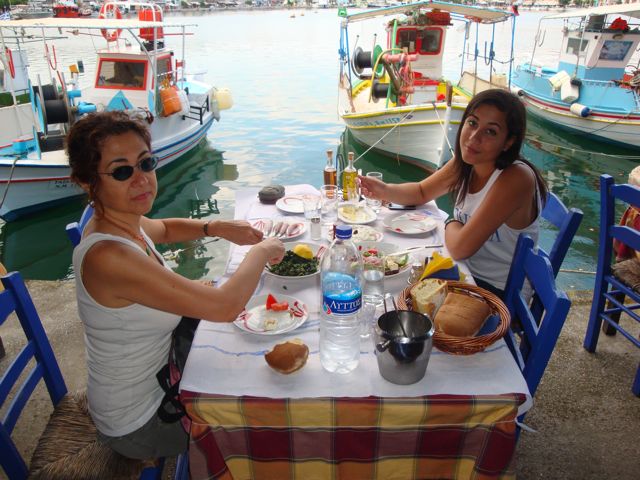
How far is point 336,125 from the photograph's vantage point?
1262 cm

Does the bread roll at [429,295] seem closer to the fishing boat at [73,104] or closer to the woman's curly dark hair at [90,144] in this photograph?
the woman's curly dark hair at [90,144]

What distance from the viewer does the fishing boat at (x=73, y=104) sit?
7004mm

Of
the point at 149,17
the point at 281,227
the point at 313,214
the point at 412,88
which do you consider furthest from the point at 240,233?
the point at 149,17

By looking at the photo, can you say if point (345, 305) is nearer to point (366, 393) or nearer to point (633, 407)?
point (366, 393)

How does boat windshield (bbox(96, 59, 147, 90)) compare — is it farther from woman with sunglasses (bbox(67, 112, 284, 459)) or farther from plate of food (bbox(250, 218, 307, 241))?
woman with sunglasses (bbox(67, 112, 284, 459))

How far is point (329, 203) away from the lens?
2.57m

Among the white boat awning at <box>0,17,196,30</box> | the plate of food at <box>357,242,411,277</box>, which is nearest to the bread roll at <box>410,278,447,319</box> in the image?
the plate of food at <box>357,242,411,277</box>

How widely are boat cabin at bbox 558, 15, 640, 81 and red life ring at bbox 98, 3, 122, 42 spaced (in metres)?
11.5

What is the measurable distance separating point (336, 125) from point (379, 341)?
39.3ft

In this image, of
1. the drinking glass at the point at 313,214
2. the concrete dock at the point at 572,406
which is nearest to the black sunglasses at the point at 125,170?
the drinking glass at the point at 313,214

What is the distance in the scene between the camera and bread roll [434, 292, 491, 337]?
4.42 feet

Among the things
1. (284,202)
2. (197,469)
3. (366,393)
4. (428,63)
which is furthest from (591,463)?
(428,63)

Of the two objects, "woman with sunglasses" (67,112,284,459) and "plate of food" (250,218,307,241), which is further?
"plate of food" (250,218,307,241)

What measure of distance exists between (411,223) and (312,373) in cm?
133
